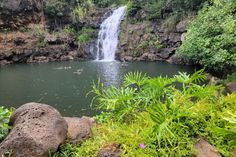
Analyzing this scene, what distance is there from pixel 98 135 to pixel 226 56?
909cm

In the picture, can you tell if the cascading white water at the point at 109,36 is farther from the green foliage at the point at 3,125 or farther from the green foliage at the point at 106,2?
the green foliage at the point at 3,125

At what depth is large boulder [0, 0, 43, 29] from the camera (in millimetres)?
27877

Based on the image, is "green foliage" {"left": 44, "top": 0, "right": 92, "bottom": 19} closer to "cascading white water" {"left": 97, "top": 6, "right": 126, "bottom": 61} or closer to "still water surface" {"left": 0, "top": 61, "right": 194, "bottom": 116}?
"cascading white water" {"left": 97, "top": 6, "right": 126, "bottom": 61}

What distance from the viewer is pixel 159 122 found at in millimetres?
3076

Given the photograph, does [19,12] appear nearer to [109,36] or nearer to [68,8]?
[68,8]

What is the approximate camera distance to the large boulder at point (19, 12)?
2788 cm

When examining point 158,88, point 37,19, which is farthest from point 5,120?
point 37,19

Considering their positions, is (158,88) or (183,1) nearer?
(158,88)

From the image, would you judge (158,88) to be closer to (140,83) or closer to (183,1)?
(140,83)

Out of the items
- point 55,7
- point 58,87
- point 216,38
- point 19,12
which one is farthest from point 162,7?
point 58,87

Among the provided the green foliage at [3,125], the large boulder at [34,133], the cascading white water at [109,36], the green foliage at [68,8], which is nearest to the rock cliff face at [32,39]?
the cascading white water at [109,36]

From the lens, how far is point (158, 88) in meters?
3.79

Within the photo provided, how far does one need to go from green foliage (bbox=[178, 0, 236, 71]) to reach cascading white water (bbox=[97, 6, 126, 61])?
1323 centimetres

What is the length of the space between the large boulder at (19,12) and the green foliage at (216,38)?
62.1ft
